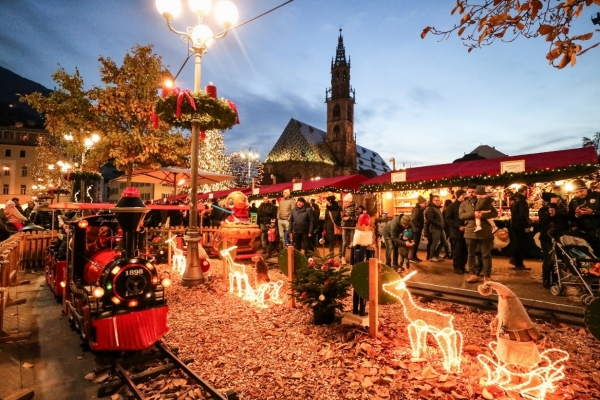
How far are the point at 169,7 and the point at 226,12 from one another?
1.15m

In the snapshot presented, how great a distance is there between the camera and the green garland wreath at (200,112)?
282 inches

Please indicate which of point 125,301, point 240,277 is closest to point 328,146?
point 240,277

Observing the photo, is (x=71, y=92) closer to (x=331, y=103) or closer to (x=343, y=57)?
(x=331, y=103)

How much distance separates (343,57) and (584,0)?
74176 millimetres

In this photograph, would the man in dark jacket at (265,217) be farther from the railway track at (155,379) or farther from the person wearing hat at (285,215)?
the railway track at (155,379)

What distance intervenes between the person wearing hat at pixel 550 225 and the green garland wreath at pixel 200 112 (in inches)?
282

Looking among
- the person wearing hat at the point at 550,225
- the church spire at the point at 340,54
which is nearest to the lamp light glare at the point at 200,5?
the person wearing hat at the point at 550,225

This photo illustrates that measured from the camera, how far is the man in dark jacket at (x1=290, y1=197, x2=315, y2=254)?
9828mm

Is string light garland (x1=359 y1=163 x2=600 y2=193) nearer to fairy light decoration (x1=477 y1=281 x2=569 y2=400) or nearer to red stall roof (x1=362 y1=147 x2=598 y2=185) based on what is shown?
red stall roof (x1=362 y1=147 x2=598 y2=185)

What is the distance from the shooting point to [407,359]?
12.6 feet

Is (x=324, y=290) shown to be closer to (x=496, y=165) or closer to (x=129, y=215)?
(x=129, y=215)

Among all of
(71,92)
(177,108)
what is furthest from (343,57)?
(177,108)

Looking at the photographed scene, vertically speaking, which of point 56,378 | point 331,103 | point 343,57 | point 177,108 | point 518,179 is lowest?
point 56,378

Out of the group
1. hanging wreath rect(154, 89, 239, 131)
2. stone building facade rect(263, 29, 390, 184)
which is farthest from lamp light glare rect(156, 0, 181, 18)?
stone building facade rect(263, 29, 390, 184)
